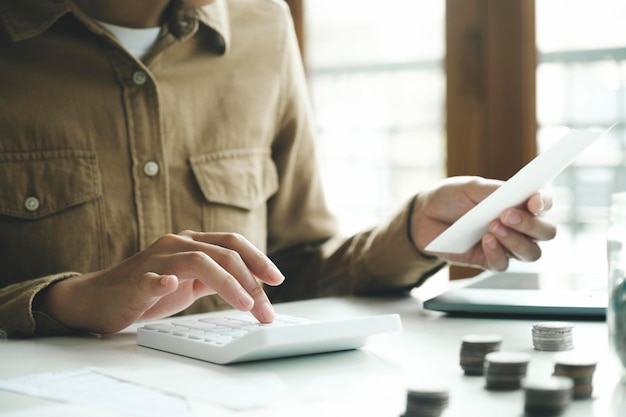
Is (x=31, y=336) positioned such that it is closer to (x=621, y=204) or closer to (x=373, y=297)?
(x=373, y=297)

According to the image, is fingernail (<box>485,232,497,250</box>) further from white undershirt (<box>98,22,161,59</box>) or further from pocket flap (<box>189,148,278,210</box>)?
white undershirt (<box>98,22,161,59</box>)

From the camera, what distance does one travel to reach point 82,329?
3.31 ft

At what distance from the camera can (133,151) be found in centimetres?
131

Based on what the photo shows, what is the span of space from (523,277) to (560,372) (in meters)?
0.68

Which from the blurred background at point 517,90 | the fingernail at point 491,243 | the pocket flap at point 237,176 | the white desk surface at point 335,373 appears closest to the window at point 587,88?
the blurred background at point 517,90

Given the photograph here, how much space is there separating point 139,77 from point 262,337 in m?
0.65

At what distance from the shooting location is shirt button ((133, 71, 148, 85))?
131 cm

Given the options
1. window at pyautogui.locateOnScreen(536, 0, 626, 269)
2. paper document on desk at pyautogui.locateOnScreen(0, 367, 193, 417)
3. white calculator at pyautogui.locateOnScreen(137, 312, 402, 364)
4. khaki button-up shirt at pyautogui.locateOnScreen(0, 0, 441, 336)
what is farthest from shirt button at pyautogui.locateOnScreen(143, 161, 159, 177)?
window at pyautogui.locateOnScreen(536, 0, 626, 269)

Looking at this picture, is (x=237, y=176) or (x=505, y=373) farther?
(x=237, y=176)

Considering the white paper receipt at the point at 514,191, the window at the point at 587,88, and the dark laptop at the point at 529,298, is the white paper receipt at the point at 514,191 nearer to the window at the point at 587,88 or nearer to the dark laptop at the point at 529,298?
the dark laptop at the point at 529,298

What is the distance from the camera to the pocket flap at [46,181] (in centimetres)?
126

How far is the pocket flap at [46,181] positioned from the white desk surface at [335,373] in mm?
331

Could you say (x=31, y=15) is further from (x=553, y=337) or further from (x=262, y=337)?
(x=553, y=337)

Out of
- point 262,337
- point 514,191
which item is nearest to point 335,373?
point 262,337
